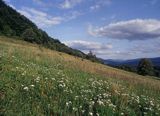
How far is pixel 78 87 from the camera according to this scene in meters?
13.4

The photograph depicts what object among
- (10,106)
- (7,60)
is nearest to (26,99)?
(10,106)

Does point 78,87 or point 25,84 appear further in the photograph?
point 78,87

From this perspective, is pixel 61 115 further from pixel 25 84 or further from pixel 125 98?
pixel 125 98

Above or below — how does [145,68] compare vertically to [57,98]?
above

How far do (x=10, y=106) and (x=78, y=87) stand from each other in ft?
13.5

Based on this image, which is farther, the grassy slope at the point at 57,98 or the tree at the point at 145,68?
the tree at the point at 145,68

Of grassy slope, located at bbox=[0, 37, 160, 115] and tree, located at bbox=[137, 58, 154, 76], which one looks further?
tree, located at bbox=[137, 58, 154, 76]

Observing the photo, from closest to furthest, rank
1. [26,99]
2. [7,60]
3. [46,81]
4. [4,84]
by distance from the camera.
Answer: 1. [26,99]
2. [4,84]
3. [46,81]
4. [7,60]

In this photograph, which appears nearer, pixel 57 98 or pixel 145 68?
pixel 57 98

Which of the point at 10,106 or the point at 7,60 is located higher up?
the point at 7,60

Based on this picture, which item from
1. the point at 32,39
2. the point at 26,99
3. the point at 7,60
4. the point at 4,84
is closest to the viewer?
the point at 26,99

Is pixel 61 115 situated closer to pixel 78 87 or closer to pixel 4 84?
pixel 4 84

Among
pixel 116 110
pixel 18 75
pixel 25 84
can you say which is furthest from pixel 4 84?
pixel 116 110

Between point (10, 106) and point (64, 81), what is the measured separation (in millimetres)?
4308
